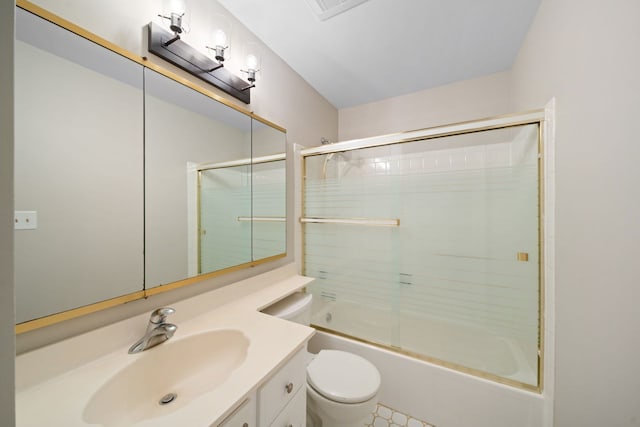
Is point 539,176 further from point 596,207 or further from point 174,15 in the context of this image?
point 174,15

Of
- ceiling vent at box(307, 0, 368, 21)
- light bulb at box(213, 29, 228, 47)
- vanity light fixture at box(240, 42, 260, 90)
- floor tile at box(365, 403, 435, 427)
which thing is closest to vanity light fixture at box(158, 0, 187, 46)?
light bulb at box(213, 29, 228, 47)

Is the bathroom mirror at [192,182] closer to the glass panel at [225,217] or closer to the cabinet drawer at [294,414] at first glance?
the glass panel at [225,217]

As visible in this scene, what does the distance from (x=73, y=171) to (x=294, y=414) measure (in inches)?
45.1

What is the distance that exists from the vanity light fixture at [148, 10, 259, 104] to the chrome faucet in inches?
42.0

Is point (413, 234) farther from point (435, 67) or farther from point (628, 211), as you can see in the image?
point (435, 67)

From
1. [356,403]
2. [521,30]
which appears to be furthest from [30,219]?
[521,30]

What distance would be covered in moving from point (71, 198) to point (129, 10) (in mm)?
772

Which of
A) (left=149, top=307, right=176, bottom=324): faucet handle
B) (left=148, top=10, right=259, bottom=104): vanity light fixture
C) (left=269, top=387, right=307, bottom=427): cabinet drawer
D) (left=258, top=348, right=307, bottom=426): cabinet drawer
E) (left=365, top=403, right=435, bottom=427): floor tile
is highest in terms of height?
(left=148, top=10, right=259, bottom=104): vanity light fixture

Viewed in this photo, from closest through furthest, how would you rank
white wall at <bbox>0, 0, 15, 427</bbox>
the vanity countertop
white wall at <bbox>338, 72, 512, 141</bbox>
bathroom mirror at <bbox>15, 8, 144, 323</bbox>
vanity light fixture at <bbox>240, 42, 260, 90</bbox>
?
1. white wall at <bbox>0, 0, 15, 427</bbox>
2. the vanity countertop
3. bathroom mirror at <bbox>15, 8, 144, 323</bbox>
4. vanity light fixture at <bbox>240, 42, 260, 90</bbox>
5. white wall at <bbox>338, 72, 512, 141</bbox>

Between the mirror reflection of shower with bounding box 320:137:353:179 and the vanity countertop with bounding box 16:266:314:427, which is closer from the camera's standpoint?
the vanity countertop with bounding box 16:266:314:427

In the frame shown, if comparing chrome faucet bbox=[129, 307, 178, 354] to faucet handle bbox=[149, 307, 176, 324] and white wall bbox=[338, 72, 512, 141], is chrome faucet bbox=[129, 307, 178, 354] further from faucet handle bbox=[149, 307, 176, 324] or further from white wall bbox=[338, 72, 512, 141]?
white wall bbox=[338, 72, 512, 141]

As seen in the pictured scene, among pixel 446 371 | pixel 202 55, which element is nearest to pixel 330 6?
pixel 202 55

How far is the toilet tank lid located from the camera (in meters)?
1.31

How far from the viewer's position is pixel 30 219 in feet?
2.14
